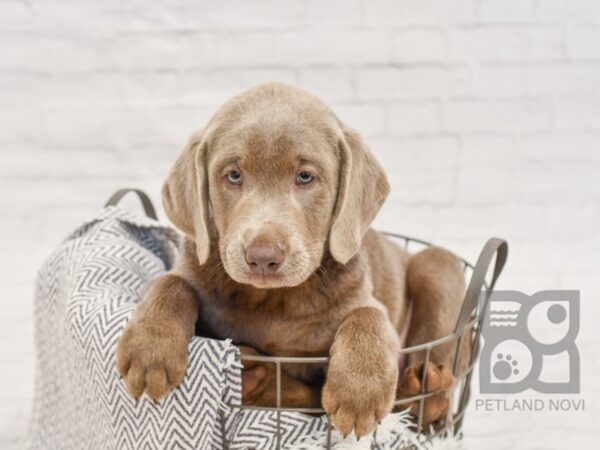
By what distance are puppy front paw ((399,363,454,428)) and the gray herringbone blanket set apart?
0.20 m

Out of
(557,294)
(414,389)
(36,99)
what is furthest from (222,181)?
(557,294)

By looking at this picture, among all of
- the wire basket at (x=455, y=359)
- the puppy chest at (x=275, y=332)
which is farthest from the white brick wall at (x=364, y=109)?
the puppy chest at (x=275, y=332)

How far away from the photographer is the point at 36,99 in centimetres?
351

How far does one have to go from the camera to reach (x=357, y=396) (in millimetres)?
1988

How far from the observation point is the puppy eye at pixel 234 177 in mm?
2254

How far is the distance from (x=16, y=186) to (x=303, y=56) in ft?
4.40

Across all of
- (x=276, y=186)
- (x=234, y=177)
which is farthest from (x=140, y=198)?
(x=276, y=186)

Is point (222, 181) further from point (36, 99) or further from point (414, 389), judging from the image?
point (36, 99)

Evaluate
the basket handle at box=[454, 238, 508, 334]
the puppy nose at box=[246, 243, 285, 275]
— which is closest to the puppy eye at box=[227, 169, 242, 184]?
the puppy nose at box=[246, 243, 285, 275]

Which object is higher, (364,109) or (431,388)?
(364,109)

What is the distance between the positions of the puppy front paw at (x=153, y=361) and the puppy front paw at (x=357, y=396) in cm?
37

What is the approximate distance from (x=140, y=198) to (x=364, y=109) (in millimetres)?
1049

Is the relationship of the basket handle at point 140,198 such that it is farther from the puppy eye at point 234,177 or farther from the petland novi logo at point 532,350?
the petland novi logo at point 532,350

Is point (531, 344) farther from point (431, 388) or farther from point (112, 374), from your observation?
point (112, 374)
